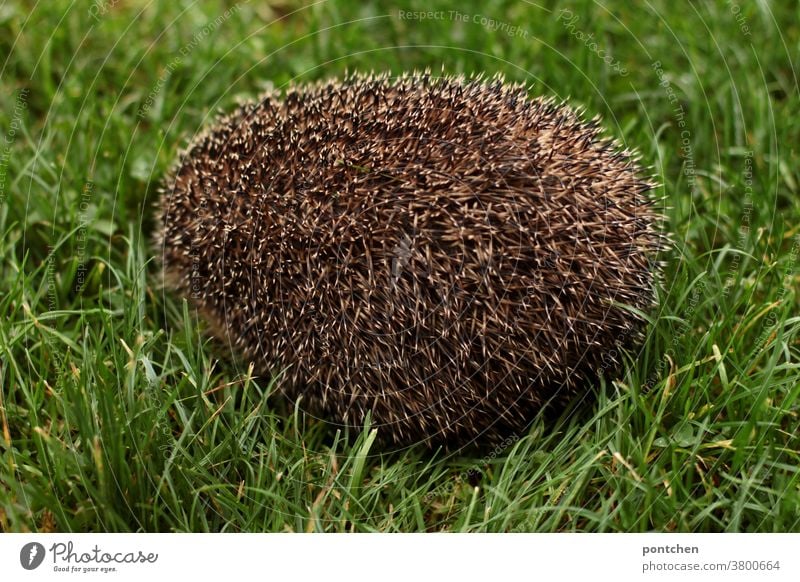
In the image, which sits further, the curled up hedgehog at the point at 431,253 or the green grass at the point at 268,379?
the green grass at the point at 268,379

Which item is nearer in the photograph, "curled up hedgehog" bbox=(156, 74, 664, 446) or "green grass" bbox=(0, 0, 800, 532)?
"curled up hedgehog" bbox=(156, 74, 664, 446)

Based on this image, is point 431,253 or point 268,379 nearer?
point 431,253

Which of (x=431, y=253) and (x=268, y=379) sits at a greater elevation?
(x=431, y=253)
